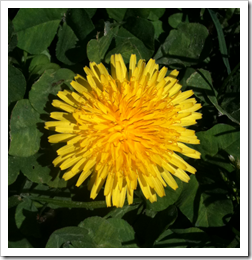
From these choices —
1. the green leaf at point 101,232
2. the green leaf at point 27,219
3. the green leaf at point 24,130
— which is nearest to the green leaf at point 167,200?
the green leaf at point 101,232

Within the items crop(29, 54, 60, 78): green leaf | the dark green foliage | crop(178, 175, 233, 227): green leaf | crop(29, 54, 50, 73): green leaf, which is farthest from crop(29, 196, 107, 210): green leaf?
crop(29, 54, 50, 73): green leaf

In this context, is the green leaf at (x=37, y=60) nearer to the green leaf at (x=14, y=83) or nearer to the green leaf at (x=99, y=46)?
the green leaf at (x=14, y=83)

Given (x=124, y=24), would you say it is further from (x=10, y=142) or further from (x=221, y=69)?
(x=10, y=142)

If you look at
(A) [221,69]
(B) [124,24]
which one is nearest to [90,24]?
(B) [124,24]

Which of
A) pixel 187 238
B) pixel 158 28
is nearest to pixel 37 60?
pixel 158 28

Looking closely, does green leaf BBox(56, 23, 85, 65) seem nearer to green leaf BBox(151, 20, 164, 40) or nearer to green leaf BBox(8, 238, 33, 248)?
green leaf BBox(151, 20, 164, 40)

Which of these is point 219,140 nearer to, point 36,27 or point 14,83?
point 14,83

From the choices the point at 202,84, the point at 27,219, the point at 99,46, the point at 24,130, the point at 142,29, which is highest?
the point at 142,29
